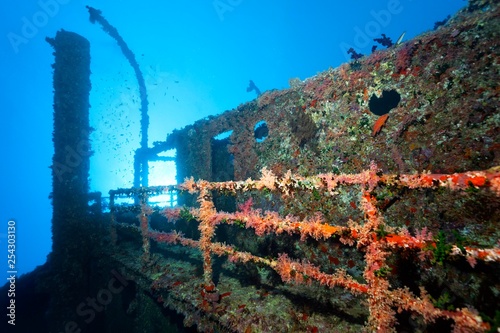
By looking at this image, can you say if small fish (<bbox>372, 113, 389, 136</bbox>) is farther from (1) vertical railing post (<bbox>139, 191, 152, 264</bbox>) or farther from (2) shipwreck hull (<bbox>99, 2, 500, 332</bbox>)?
(1) vertical railing post (<bbox>139, 191, 152, 264</bbox>)

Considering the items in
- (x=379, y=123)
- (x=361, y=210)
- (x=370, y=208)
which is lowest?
(x=361, y=210)

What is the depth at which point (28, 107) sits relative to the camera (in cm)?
17938

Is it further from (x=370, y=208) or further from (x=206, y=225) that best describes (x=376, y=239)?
(x=206, y=225)

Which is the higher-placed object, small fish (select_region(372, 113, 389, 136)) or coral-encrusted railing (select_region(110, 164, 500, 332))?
small fish (select_region(372, 113, 389, 136))

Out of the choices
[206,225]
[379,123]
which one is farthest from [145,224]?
[379,123]

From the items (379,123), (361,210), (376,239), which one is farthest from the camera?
(379,123)

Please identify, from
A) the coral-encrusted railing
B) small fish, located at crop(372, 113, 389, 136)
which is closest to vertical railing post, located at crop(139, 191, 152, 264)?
the coral-encrusted railing

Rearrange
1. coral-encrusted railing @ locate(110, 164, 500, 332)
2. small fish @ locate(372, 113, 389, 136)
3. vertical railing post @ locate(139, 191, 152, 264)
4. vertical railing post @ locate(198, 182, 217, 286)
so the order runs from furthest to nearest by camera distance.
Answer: vertical railing post @ locate(139, 191, 152, 264)
small fish @ locate(372, 113, 389, 136)
vertical railing post @ locate(198, 182, 217, 286)
coral-encrusted railing @ locate(110, 164, 500, 332)

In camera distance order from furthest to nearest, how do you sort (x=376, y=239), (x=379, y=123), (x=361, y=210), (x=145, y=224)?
1. (x=145, y=224)
2. (x=379, y=123)
3. (x=361, y=210)
4. (x=376, y=239)

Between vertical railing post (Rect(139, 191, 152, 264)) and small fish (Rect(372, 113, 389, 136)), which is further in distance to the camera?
vertical railing post (Rect(139, 191, 152, 264))

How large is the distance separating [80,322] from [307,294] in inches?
251

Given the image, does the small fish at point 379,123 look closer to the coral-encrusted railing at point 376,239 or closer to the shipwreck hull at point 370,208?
the shipwreck hull at point 370,208

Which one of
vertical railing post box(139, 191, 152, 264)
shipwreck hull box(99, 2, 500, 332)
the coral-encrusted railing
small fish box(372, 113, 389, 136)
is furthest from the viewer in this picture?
vertical railing post box(139, 191, 152, 264)

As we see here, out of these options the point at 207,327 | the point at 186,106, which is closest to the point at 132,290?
the point at 207,327
